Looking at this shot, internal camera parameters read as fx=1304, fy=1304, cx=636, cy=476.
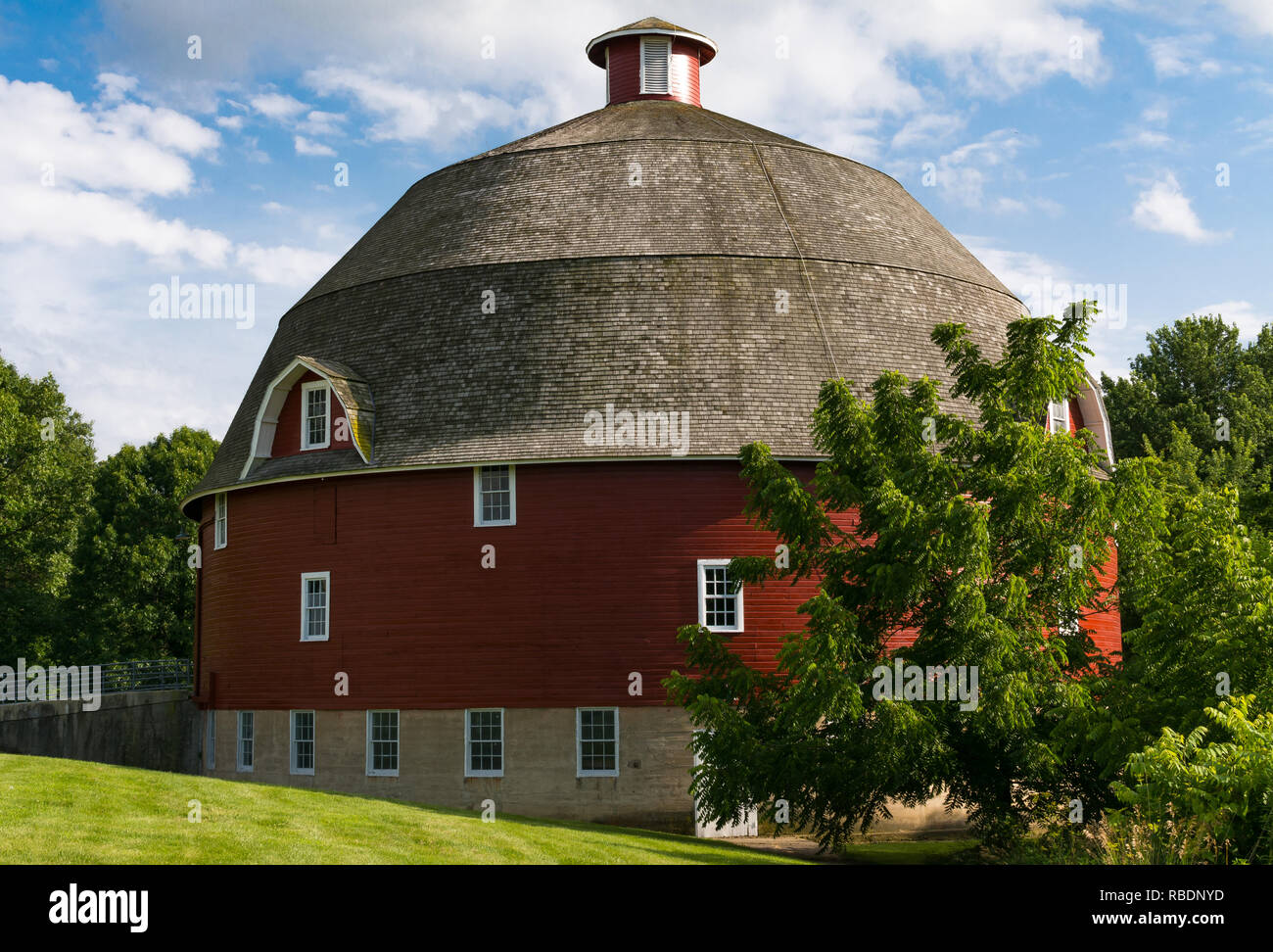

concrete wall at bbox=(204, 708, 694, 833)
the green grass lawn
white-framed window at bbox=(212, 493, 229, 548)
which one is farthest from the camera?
white-framed window at bbox=(212, 493, 229, 548)

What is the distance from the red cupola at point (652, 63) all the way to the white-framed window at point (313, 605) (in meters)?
15.0

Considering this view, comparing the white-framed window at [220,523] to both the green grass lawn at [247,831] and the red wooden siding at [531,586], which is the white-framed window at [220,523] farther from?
the green grass lawn at [247,831]

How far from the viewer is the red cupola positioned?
108ft

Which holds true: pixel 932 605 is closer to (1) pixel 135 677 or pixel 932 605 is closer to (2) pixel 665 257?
(2) pixel 665 257

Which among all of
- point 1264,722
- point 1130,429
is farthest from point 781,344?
point 1130,429

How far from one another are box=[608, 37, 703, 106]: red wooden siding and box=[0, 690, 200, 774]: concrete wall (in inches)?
712

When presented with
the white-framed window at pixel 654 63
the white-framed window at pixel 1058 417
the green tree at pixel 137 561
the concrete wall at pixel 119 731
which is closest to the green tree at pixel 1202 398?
the white-framed window at pixel 1058 417

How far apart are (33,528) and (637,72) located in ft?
83.8

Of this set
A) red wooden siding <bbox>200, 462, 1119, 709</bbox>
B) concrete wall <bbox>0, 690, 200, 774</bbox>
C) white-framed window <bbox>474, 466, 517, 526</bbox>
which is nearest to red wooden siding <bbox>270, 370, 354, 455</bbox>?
red wooden siding <bbox>200, 462, 1119, 709</bbox>

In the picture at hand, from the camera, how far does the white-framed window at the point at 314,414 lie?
2494cm

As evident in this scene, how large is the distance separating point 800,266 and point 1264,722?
1353 centimetres

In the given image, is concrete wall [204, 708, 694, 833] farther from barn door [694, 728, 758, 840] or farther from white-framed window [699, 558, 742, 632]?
white-framed window [699, 558, 742, 632]

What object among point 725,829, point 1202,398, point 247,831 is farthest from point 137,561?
point 1202,398
